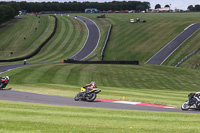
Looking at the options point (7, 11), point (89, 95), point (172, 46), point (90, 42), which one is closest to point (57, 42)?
point (90, 42)

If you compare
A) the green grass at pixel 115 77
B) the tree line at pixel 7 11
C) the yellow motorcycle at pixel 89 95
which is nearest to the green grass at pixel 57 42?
the tree line at pixel 7 11

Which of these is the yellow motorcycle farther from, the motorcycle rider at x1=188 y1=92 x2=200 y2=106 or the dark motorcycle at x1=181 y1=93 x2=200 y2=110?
the motorcycle rider at x1=188 y1=92 x2=200 y2=106

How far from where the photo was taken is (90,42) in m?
97.5

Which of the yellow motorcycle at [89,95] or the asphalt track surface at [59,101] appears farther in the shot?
the yellow motorcycle at [89,95]

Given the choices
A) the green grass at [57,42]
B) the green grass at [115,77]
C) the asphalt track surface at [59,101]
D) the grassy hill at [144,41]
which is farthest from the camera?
the green grass at [57,42]

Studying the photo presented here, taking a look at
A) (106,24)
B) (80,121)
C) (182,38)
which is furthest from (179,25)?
(80,121)

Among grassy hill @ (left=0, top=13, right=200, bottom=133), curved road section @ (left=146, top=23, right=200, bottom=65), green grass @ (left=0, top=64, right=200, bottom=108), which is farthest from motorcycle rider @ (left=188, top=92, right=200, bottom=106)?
curved road section @ (left=146, top=23, right=200, bottom=65)

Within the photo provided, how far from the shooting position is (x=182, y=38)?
8712 cm

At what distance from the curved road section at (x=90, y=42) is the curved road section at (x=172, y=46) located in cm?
1847

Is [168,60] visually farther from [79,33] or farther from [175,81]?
[79,33]

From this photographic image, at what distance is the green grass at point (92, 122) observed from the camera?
1312cm

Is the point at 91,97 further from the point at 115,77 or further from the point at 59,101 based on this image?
the point at 115,77

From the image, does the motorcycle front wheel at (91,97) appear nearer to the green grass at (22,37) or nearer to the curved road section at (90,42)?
the curved road section at (90,42)

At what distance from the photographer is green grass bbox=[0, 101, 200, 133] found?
13.1 m
